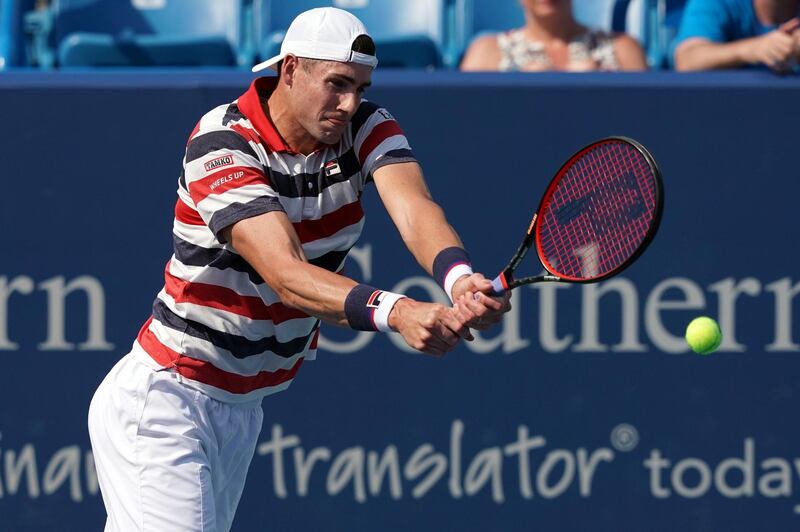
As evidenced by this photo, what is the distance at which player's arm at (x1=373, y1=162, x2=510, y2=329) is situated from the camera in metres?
2.94

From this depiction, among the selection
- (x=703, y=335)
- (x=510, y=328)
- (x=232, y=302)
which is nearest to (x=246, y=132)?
(x=232, y=302)

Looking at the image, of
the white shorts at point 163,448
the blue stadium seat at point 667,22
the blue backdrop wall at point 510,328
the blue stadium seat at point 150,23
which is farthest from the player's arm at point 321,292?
the blue stadium seat at point 667,22

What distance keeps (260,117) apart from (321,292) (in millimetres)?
605

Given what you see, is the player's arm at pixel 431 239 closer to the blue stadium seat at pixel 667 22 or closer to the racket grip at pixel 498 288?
the racket grip at pixel 498 288

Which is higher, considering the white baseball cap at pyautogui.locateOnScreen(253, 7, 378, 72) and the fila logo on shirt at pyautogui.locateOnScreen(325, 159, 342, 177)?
the white baseball cap at pyautogui.locateOnScreen(253, 7, 378, 72)

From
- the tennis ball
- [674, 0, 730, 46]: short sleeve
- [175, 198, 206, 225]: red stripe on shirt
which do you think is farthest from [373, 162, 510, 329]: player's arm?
[674, 0, 730, 46]: short sleeve

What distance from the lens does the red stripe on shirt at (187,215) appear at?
3.47 metres

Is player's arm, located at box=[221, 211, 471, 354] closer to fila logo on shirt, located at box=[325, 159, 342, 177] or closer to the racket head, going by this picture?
fila logo on shirt, located at box=[325, 159, 342, 177]

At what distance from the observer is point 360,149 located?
3.54 meters

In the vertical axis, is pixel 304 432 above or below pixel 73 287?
below

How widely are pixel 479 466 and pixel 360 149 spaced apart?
1.74 metres

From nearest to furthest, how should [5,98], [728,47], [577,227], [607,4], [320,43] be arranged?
[320,43] → [577,227] → [5,98] → [728,47] → [607,4]

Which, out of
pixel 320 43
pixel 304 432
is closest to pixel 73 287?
pixel 304 432

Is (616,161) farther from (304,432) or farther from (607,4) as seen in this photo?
(607,4)
